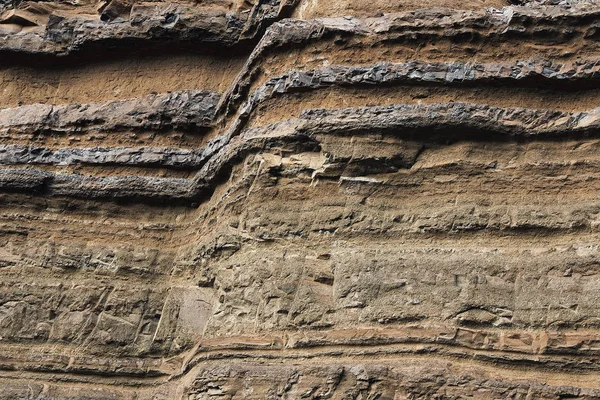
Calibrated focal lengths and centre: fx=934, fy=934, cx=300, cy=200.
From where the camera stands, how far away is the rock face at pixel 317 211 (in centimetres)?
551

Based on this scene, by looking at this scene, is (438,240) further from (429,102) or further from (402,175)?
(429,102)

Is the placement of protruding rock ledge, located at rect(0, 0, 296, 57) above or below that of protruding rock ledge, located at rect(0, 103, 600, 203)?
above

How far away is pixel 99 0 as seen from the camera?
29.3 feet

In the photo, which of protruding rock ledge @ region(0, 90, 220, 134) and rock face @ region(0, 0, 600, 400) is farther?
protruding rock ledge @ region(0, 90, 220, 134)

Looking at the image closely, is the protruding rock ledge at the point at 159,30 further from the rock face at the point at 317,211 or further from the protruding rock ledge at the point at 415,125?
the protruding rock ledge at the point at 415,125

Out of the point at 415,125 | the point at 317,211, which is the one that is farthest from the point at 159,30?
the point at 415,125

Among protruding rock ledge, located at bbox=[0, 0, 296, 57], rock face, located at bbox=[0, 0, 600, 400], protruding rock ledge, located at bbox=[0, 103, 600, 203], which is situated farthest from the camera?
protruding rock ledge, located at bbox=[0, 0, 296, 57]

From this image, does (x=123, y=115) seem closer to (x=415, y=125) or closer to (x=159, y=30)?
(x=159, y=30)

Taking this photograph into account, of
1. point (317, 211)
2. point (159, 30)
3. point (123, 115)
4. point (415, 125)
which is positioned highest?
point (159, 30)

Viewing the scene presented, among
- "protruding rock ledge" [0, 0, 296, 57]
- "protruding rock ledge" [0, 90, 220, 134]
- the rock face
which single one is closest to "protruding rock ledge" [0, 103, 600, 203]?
the rock face

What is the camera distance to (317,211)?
6188 mm

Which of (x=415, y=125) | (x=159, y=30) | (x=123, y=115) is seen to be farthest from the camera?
(x=159, y=30)

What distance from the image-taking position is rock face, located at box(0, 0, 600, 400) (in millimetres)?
5508

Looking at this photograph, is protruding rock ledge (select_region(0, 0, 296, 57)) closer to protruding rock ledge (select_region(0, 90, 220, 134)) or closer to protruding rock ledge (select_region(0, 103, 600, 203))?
protruding rock ledge (select_region(0, 90, 220, 134))
